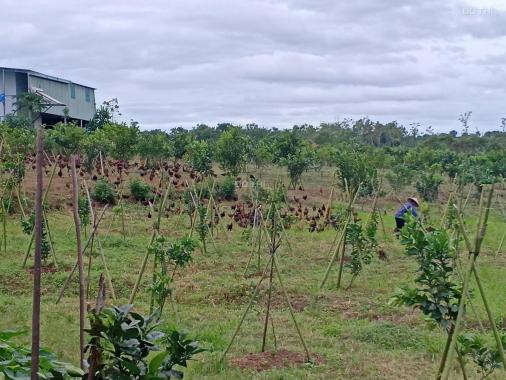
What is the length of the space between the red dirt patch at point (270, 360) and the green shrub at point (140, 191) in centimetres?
1262

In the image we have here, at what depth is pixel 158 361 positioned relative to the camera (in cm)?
208

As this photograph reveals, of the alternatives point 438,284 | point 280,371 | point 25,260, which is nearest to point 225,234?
point 25,260

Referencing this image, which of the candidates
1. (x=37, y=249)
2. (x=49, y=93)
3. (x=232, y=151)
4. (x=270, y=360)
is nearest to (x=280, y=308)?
(x=270, y=360)

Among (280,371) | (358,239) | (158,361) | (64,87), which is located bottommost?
(280,371)

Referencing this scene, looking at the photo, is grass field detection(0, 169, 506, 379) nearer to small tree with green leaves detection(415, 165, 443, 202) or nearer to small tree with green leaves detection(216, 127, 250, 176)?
small tree with green leaves detection(216, 127, 250, 176)

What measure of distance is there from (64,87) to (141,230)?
22000 millimetres

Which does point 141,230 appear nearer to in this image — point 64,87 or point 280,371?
point 280,371

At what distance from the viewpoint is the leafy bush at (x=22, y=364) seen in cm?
185

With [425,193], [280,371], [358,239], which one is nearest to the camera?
[280,371]

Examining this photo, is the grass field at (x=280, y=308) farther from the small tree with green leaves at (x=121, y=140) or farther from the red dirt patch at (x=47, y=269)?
the small tree with green leaves at (x=121, y=140)

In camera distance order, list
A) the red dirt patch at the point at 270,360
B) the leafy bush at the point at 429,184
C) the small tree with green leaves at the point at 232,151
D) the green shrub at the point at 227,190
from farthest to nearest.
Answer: the leafy bush at the point at 429,184, the small tree with green leaves at the point at 232,151, the green shrub at the point at 227,190, the red dirt patch at the point at 270,360

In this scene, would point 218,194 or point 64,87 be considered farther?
point 64,87

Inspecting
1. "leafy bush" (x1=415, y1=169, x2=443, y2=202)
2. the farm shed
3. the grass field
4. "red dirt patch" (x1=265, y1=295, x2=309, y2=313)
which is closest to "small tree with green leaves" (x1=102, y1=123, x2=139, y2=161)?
the farm shed

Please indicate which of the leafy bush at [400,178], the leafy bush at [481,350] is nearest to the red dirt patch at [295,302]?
the leafy bush at [481,350]
